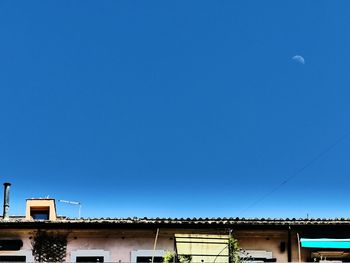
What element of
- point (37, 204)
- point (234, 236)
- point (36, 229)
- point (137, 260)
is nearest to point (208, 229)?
point (234, 236)

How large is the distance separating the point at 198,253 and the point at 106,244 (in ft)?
13.6

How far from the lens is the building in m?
20.3

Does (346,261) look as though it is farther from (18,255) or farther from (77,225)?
(18,255)

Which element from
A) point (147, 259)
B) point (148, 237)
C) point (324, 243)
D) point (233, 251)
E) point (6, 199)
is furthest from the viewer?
point (6, 199)

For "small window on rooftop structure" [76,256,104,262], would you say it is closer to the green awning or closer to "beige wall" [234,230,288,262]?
"beige wall" [234,230,288,262]

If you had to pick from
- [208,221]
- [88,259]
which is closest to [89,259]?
[88,259]

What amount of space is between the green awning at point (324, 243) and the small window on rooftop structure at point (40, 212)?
10.6 m

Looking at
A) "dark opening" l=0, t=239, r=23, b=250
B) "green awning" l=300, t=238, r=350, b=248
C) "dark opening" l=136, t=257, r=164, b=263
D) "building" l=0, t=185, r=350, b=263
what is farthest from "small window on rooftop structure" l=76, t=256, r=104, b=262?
"green awning" l=300, t=238, r=350, b=248

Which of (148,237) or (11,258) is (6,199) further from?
(148,237)

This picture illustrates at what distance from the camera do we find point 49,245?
20875mm

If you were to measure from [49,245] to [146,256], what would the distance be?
9.99ft

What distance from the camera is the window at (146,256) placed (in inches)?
808

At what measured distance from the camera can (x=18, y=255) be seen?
20.7m

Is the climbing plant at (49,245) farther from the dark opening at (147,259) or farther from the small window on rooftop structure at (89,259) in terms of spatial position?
the dark opening at (147,259)
